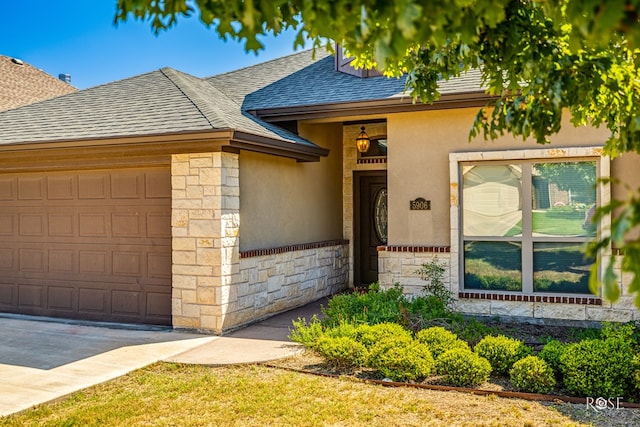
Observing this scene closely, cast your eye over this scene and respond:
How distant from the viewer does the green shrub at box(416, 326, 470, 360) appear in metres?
5.84

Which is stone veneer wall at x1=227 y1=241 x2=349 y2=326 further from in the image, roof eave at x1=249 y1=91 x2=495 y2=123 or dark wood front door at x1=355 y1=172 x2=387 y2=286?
roof eave at x1=249 y1=91 x2=495 y2=123

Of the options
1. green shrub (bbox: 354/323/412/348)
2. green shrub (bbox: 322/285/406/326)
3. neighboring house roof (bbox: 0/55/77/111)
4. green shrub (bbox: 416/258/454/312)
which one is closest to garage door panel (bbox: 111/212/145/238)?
green shrub (bbox: 322/285/406/326)

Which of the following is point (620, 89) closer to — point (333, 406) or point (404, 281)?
point (333, 406)

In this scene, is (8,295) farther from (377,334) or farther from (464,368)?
(464,368)

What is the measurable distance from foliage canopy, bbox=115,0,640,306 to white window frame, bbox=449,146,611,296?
3834mm

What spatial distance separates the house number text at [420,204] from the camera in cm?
887

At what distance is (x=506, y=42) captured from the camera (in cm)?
380

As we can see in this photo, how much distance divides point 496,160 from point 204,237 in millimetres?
4423

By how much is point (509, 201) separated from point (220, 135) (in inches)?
170

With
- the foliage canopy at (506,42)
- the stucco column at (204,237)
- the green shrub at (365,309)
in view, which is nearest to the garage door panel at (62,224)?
the stucco column at (204,237)

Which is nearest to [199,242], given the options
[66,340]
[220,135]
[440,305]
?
[220,135]

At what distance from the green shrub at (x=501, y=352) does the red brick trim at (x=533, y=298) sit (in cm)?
259

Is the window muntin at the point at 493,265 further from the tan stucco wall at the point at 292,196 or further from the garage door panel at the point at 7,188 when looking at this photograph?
the garage door panel at the point at 7,188

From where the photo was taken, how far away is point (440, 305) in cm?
770
